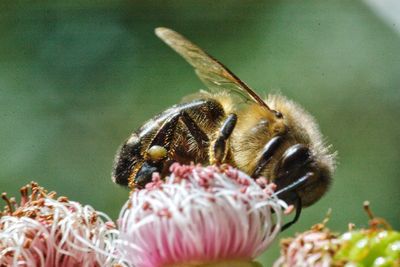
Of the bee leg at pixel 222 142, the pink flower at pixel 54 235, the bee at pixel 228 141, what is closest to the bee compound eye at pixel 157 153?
the bee at pixel 228 141

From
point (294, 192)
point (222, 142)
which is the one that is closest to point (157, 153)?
point (222, 142)

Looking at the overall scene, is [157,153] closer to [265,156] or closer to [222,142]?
[222,142]

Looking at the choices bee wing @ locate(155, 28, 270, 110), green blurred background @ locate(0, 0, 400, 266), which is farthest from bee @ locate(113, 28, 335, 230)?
green blurred background @ locate(0, 0, 400, 266)

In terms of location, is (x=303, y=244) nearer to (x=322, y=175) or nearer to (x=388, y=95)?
(x=322, y=175)

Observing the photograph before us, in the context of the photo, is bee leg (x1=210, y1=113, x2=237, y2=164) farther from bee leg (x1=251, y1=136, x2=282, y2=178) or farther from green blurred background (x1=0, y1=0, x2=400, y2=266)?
green blurred background (x1=0, y1=0, x2=400, y2=266)

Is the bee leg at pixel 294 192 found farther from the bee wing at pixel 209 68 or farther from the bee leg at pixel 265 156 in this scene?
the bee wing at pixel 209 68

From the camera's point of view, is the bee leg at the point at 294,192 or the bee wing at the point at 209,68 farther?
the bee wing at the point at 209,68
